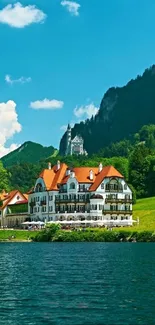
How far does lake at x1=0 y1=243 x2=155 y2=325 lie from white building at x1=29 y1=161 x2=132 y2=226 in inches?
3023

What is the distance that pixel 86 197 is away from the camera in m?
134

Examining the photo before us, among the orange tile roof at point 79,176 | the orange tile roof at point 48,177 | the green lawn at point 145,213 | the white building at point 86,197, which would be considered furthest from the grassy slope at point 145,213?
the orange tile roof at point 48,177

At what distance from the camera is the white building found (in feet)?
432

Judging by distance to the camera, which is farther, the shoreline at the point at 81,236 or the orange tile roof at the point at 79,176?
the orange tile roof at the point at 79,176

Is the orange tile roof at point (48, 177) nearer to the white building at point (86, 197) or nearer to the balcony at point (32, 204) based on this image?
the white building at point (86, 197)


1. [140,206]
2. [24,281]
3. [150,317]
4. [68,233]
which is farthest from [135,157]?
[150,317]

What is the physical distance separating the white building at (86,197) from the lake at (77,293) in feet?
252

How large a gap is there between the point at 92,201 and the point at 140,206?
13601 mm

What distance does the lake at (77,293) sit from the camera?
27891mm

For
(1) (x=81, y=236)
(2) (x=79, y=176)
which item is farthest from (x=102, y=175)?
(1) (x=81, y=236)

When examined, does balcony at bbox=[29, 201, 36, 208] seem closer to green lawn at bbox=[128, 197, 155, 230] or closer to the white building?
the white building

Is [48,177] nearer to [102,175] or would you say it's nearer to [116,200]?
[102,175]

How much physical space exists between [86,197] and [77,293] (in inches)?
3929

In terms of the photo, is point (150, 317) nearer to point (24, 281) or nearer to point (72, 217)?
point (24, 281)
